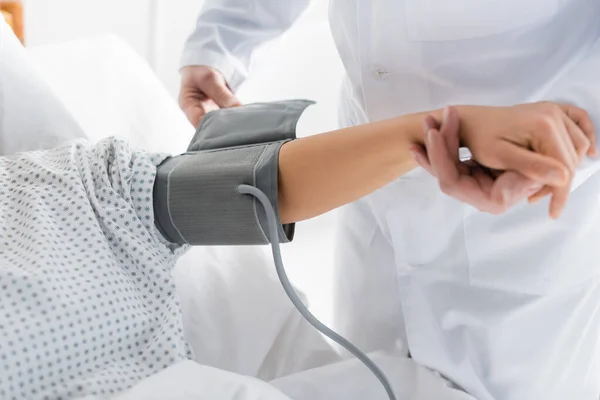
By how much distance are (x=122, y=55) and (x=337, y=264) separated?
67 cm

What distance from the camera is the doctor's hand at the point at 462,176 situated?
0.66 m

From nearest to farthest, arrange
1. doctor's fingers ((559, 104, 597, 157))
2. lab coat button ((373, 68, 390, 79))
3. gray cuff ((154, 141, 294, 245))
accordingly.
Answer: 1. doctor's fingers ((559, 104, 597, 157))
2. gray cuff ((154, 141, 294, 245))
3. lab coat button ((373, 68, 390, 79))

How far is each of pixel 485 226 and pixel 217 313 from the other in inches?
17.4

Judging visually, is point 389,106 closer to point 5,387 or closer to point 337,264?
point 337,264

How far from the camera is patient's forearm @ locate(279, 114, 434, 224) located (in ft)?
2.64

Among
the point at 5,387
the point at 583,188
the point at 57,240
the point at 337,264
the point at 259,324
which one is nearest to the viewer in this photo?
the point at 5,387

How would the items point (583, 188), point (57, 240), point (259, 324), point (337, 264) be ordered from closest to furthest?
point (57, 240) → point (583, 188) → point (259, 324) → point (337, 264)

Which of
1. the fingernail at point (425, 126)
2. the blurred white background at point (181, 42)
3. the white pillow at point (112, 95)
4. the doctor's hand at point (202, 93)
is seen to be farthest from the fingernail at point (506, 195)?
the blurred white background at point (181, 42)

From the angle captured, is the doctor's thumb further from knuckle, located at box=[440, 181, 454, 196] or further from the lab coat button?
knuckle, located at box=[440, 181, 454, 196]

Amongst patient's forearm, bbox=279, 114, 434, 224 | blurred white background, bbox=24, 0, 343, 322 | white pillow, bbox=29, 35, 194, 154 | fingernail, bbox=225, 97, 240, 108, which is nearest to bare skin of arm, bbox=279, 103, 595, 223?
patient's forearm, bbox=279, 114, 434, 224

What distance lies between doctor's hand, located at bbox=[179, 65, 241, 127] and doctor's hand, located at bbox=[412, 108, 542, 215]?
0.62 metres

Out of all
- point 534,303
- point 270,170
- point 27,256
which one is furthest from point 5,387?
point 534,303

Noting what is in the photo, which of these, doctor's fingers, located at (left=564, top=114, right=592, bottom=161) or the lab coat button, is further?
the lab coat button

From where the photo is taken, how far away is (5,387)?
0.72 m
